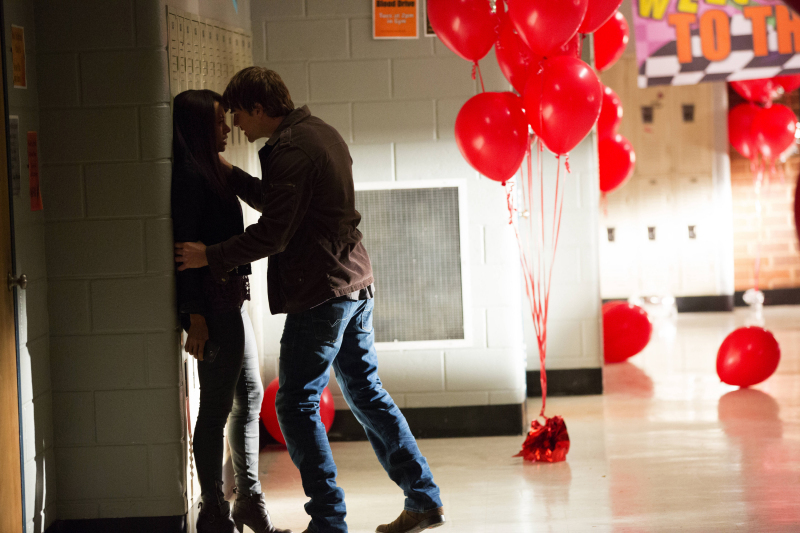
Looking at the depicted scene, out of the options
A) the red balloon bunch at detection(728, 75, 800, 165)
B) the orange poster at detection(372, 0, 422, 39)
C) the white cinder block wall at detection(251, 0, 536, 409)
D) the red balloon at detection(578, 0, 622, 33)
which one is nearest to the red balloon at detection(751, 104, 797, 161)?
the red balloon bunch at detection(728, 75, 800, 165)

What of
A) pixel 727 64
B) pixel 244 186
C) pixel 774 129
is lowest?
pixel 244 186

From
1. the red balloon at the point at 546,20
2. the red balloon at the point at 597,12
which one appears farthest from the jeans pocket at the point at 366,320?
the red balloon at the point at 597,12

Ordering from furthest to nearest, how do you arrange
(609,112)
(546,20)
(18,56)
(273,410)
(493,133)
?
(609,112), (273,410), (493,133), (546,20), (18,56)

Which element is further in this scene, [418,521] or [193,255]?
[418,521]

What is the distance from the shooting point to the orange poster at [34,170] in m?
2.25

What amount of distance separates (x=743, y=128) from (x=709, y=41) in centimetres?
284

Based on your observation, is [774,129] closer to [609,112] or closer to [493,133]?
[609,112]

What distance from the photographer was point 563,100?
2.84 metres

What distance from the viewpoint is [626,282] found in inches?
287

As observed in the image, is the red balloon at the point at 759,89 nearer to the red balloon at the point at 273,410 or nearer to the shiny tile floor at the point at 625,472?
the shiny tile floor at the point at 625,472

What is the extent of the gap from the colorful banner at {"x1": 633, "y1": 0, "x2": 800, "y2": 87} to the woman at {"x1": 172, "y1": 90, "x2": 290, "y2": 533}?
110 inches

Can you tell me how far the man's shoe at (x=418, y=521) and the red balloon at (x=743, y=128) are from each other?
213 inches

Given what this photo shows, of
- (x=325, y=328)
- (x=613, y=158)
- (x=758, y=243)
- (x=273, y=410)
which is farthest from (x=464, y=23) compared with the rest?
(x=758, y=243)

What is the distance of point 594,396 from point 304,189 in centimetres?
273
